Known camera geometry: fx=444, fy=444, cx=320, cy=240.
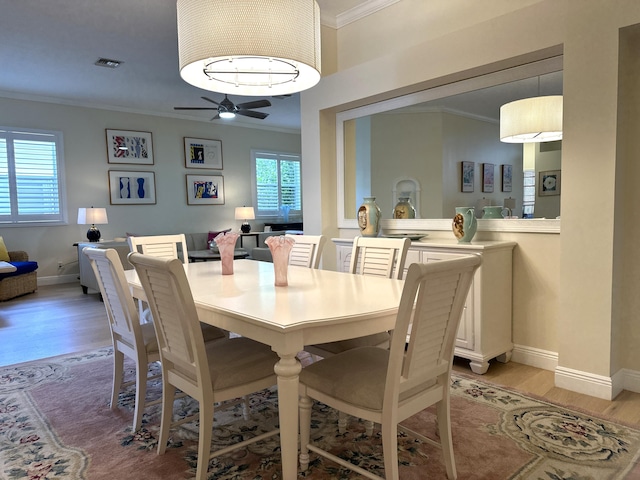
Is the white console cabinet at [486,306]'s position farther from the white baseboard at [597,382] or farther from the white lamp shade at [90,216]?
the white lamp shade at [90,216]

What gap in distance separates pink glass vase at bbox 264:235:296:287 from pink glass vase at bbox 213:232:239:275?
48 cm

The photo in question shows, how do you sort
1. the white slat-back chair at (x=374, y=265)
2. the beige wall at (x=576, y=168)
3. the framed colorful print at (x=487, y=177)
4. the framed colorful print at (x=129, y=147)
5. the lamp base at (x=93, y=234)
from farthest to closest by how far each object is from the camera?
the framed colorful print at (x=129, y=147) < the lamp base at (x=93, y=234) < the framed colorful print at (x=487, y=177) < the beige wall at (x=576, y=168) < the white slat-back chair at (x=374, y=265)

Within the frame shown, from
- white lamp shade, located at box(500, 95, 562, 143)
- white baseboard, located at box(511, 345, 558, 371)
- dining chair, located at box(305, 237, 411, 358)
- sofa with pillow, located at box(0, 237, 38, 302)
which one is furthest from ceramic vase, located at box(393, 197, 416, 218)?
sofa with pillow, located at box(0, 237, 38, 302)

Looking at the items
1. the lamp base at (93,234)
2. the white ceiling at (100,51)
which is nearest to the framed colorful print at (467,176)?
the white ceiling at (100,51)

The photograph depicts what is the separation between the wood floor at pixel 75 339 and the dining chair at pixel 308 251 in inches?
47.8

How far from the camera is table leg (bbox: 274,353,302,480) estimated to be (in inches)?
59.2

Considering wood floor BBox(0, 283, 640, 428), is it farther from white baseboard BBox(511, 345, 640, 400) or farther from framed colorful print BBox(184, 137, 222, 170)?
framed colorful print BBox(184, 137, 222, 170)

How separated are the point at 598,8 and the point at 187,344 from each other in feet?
Result: 8.89

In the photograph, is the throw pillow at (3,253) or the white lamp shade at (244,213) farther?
the white lamp shade at (244,213)

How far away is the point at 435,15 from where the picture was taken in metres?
3.41

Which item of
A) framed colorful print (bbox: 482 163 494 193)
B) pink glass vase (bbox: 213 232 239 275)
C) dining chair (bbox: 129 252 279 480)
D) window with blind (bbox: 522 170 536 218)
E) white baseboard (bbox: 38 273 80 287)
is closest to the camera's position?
dining chair (bbox: 129 252 279 480)

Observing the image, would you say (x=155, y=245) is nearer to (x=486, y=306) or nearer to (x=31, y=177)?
(x=486, y=306)

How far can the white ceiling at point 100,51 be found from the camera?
376 cm

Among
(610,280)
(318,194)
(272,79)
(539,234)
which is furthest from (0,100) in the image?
(610,280)
